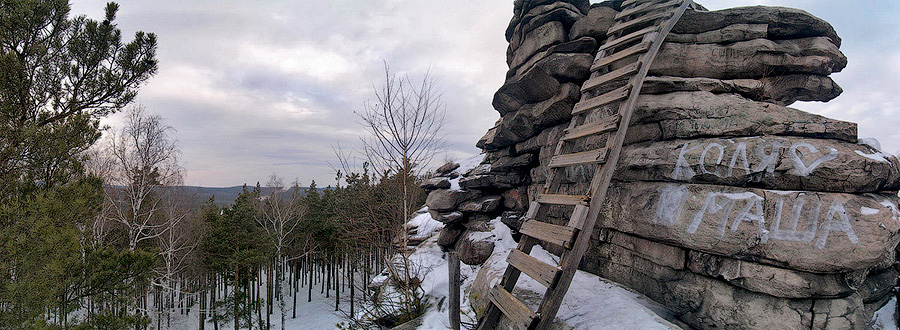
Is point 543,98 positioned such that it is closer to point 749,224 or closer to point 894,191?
point 749,224

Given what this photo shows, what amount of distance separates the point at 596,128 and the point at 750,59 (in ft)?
10.7

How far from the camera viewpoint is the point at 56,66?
6848 mm

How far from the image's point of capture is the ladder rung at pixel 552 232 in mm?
4059

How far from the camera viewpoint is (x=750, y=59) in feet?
18.4

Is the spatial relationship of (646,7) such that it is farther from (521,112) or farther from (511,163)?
(511,163)

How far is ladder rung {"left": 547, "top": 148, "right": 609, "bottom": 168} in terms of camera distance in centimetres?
447

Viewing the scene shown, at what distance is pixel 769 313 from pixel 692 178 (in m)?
1.73

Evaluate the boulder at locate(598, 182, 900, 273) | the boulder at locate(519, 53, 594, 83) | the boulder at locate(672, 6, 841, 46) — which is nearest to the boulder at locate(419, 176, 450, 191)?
the boulder at locate(519, 53, 594, 83)

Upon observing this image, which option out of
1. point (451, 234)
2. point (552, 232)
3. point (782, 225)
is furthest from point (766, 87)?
point (451, 234)

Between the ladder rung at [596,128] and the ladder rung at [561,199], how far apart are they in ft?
3.54

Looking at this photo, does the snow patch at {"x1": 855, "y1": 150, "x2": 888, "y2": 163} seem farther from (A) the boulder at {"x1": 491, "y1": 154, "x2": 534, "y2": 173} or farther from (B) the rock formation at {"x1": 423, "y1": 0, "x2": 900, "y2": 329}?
(A) the boulder at {"x1": 491, "y1": 154, "x2": 534, "y2": 173}

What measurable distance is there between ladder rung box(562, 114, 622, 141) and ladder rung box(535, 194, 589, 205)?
42.5 inches

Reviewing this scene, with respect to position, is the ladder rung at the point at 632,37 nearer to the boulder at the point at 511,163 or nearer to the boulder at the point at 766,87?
the boulder at the point at 766,87

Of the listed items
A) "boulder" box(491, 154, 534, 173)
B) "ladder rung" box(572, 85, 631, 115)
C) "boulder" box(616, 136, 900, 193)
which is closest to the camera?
"boulder" box(616, 136, 900, 193)
